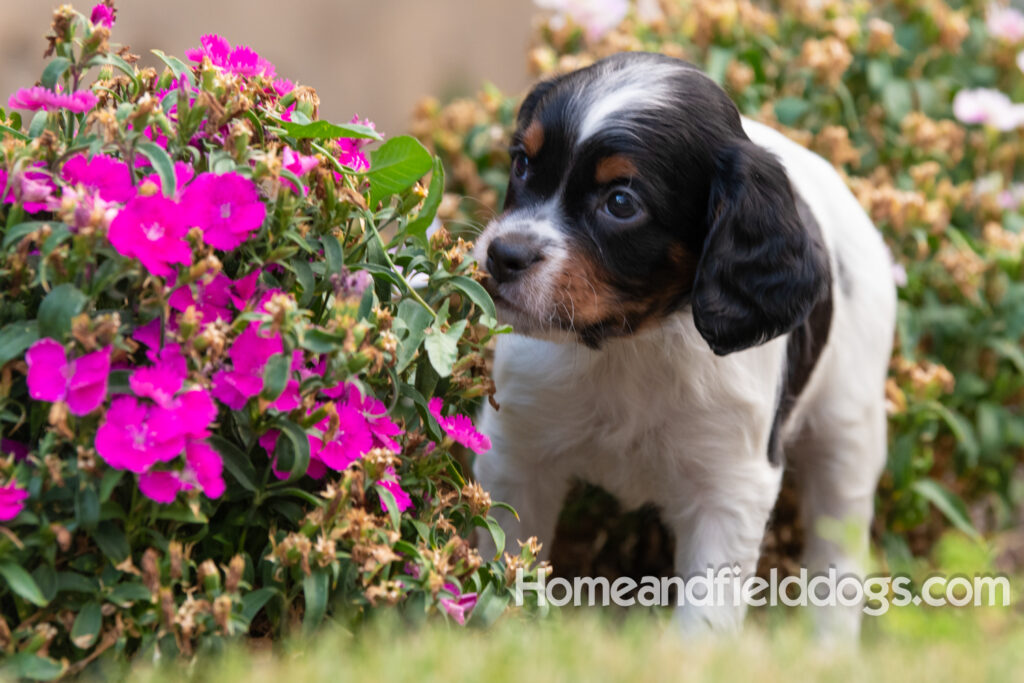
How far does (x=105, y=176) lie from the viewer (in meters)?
1.99

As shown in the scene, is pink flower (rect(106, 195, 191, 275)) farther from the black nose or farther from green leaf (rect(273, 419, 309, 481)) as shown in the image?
the black nose

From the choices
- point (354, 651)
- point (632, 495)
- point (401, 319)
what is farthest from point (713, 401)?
point (354, 651)

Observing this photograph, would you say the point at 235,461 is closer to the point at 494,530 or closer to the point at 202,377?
the point at 202,377

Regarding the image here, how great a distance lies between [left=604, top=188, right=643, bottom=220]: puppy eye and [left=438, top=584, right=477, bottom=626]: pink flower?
0.98m

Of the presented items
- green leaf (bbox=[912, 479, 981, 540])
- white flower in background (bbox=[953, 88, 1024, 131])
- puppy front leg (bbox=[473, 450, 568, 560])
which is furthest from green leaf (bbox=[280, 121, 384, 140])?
→ white flower in background (bbox=[953, 88, 1024, 131])

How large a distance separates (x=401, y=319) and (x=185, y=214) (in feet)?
1.56

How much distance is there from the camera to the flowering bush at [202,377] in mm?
1836

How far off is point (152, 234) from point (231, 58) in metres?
0.62

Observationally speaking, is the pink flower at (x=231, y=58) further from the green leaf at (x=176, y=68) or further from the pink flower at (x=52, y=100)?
the pink flower at (x=52, y=100)

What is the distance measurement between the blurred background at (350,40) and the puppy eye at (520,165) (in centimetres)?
197

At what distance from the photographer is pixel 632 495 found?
11.0 feet

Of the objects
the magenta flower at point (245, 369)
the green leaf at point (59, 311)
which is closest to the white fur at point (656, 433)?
the magenta flower at point (245, 369)

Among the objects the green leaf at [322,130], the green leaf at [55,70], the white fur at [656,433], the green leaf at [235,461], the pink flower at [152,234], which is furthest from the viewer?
the white fur at [656,433]

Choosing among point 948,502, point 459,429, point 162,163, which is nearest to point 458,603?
point 459,429
